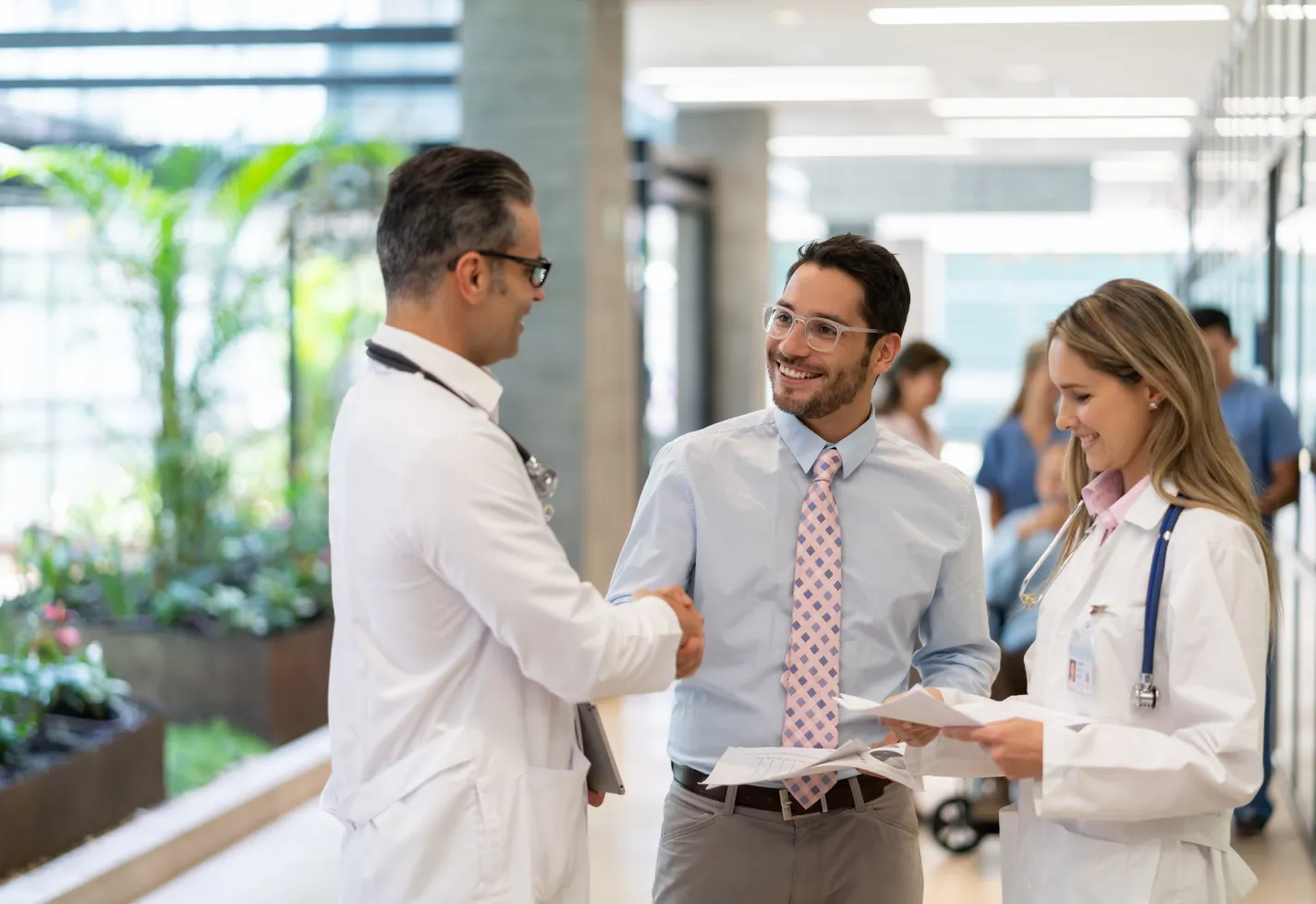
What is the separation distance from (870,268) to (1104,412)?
485mm

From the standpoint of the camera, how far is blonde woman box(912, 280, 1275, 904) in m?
1.67

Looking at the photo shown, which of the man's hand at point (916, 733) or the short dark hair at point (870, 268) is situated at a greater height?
the short dark hair at point (870, 268)

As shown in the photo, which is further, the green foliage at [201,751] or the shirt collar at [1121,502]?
the green foliage at [201,751]

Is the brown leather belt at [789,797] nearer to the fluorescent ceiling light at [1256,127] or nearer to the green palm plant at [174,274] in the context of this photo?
the fluorescent ceiling light at [1256,127]

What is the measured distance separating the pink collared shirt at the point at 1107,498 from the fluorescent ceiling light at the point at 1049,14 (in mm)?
7127

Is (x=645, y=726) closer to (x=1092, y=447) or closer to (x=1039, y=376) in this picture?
(x=1039, y=376)

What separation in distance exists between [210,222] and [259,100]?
1.03 m

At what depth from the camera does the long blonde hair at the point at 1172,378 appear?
1.81m

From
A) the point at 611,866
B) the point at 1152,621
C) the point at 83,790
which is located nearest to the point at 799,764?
the point at 1152,621

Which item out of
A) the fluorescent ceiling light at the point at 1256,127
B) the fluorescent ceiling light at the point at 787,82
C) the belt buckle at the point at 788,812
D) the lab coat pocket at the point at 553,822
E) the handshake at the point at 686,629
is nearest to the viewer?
the lab coat pocket at the point at 553,822

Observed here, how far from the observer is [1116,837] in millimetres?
1781

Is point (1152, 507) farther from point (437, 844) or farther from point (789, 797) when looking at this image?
point (437, 844)

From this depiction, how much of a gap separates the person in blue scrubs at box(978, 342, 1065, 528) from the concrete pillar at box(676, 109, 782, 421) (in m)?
6.68

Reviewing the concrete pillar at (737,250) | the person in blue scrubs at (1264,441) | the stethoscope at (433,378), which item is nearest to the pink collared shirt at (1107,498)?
the stethoscope at (433,378)
